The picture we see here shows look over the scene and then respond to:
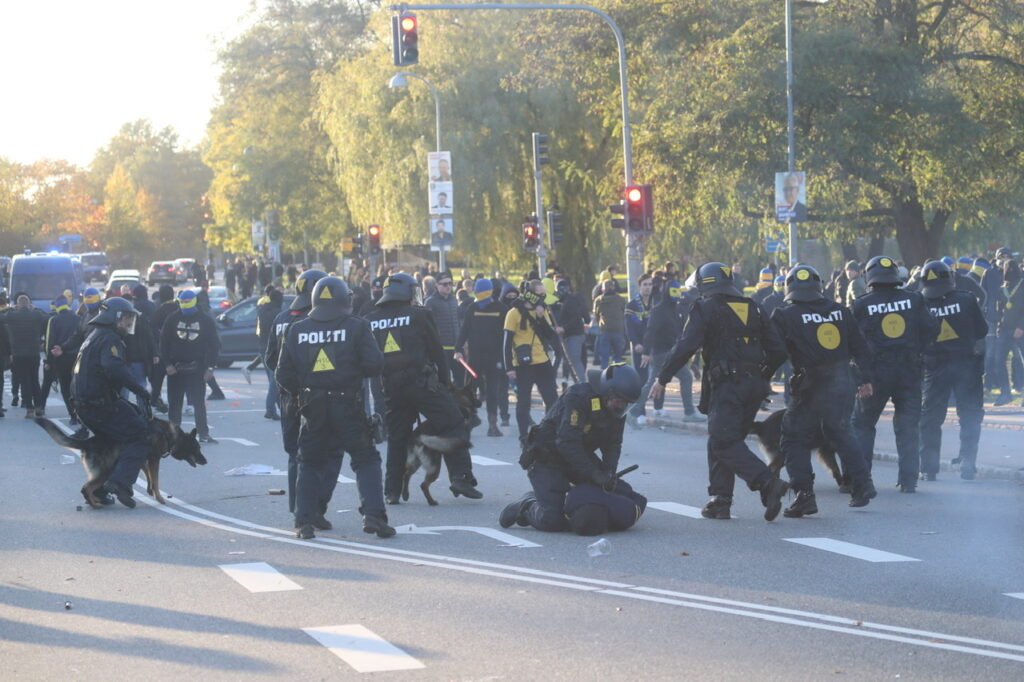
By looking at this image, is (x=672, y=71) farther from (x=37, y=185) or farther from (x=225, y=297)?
(x=37, y=185)

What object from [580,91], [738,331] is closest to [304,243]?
[580,91]

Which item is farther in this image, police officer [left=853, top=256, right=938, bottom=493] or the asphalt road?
police officer [left=853, top=256, right=938, bottom=493]

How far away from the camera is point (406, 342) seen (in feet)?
36.6

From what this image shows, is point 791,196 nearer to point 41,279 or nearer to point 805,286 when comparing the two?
point 805,286

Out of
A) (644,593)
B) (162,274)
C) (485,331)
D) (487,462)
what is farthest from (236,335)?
(162,274)

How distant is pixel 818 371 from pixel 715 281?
1.06 metres

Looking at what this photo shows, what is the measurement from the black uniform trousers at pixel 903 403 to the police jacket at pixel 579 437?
111 inches

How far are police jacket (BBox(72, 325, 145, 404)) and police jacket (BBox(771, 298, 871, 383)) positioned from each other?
4852mm

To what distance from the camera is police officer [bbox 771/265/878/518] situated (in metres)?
10.5

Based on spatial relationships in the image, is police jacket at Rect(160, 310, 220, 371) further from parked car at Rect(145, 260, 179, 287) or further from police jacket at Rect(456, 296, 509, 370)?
parked car at Rect(145, 260, 179, 287)

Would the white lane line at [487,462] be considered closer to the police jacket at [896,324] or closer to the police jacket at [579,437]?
the police jacket at [896,324]

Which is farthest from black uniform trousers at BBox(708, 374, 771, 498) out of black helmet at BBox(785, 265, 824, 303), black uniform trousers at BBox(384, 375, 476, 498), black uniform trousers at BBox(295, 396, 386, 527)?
black uniform trousers at BBox(295, 396, 386, 527)

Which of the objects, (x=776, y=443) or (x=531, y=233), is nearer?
(x=776, y=443)

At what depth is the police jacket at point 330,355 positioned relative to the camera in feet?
31.2
